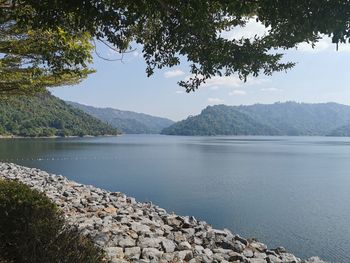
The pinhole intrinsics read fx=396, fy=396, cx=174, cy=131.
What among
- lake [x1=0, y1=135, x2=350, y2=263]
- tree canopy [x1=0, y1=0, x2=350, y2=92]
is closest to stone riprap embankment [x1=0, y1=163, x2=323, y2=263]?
tree canopy [x1=0, y1=0, x2=350, y2=92]

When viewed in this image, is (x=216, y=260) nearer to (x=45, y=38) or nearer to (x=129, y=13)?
(x=129, y=13)

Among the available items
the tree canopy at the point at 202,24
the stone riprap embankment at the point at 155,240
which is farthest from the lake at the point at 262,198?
the tree canopy at the point at 202,24

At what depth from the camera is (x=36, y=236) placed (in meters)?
6.46

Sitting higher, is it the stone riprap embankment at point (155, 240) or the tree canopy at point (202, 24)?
the tree canopy at point (202, 24)

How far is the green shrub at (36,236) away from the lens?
614cm

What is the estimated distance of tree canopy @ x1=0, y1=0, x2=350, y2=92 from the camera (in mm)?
5625

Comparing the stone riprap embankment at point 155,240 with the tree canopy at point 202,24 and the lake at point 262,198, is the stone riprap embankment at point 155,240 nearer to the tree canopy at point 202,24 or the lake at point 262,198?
the tree canopy at point 202,24

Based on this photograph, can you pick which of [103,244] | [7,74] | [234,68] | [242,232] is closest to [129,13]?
[234,68]

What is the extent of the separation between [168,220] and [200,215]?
43.6ft

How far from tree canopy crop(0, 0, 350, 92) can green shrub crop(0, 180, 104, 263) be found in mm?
3518

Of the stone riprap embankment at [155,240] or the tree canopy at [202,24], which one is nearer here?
the tree canopy at [202,24]

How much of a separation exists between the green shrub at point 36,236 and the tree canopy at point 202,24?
352cm

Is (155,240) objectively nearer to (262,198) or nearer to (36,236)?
(36,236)

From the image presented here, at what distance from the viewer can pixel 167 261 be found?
10.5m
